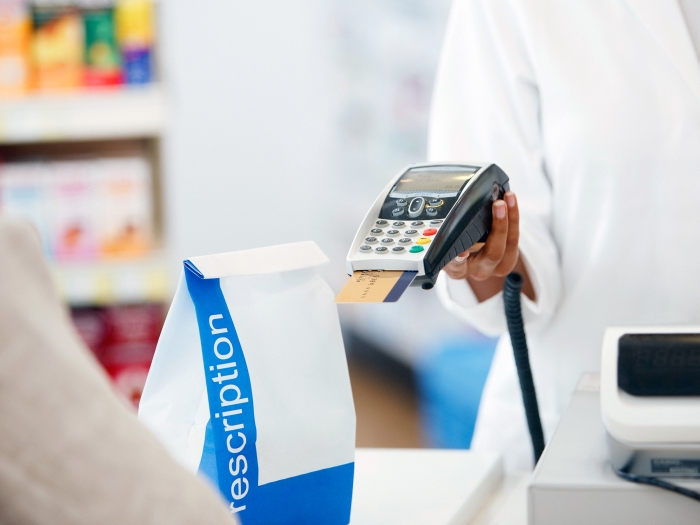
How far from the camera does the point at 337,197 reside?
333 centimetres

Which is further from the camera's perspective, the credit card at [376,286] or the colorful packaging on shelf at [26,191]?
the colorful packaging on shelf at [26,191]

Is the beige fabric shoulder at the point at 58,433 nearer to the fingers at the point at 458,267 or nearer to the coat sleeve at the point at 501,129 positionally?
the fingers at the point at 458,267

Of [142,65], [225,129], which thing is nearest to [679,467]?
[142,65]

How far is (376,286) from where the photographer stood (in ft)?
2.21

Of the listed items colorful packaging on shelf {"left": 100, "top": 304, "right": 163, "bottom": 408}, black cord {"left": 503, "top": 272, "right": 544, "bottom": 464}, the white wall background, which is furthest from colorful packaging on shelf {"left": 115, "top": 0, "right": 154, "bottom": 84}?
black cord {"left": 503, "top": 272, "right": 544, "bottom": 464}

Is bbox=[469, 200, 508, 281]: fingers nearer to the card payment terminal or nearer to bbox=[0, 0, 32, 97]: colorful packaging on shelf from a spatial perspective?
the card payment terminal

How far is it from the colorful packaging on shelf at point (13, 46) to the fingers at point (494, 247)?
1591 mm

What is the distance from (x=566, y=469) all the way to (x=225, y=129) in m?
2.73

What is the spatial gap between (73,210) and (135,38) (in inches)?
18.4

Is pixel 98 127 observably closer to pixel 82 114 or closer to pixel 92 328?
pixel 82 114

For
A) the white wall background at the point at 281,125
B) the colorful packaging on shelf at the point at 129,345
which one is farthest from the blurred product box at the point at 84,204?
the white wall background at the point at 281,125

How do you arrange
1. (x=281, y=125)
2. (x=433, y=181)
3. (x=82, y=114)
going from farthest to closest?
(x=281, y=125) < (x=82, y=114) < (x=433, y=181)

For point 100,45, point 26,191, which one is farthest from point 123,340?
point 100,45

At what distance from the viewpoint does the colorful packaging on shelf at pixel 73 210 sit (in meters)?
2.11
